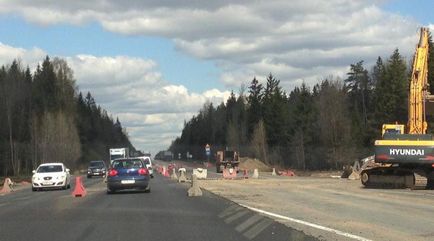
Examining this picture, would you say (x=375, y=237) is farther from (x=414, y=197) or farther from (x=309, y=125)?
(x=309, y=125)

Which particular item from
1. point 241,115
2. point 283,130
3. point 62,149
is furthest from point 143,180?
point 241,115

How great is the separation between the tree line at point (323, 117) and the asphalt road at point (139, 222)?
173ft

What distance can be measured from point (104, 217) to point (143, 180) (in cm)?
1128

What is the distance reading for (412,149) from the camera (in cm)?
3084

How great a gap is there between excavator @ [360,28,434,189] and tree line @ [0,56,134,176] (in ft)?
227

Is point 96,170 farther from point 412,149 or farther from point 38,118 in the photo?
point 38,118

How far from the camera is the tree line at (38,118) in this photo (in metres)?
98.0

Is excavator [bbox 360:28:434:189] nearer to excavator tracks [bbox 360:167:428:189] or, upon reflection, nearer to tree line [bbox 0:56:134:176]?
excavator tracks [bbox 360:167:428:189]

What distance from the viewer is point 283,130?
4744 inches

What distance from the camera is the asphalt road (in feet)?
43.1

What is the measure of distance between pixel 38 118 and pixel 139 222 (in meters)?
97.0

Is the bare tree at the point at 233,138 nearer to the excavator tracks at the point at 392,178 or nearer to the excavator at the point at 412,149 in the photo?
the excavator tracks at the point at 392,178

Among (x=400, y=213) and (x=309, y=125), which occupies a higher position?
(x=309, y=125)

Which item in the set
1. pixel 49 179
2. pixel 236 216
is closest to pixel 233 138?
A: pixel 49 179
